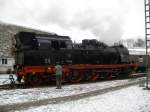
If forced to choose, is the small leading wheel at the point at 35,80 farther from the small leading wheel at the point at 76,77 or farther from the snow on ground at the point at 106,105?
the snow on ground at the point at 106,105

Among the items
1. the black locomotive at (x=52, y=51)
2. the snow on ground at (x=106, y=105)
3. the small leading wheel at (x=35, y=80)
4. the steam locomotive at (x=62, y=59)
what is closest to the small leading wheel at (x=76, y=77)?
the steam locomotive at (x=62, y=59)

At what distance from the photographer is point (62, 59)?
2364 centimetres

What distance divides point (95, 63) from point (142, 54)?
15673mm

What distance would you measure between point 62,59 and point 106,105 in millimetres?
10444

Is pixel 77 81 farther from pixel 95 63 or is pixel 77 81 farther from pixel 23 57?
pixel 23 57

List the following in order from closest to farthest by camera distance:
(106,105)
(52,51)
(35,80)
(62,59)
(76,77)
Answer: (106,105) < (35,80) < (52,51) < (62,59) < (76,77)

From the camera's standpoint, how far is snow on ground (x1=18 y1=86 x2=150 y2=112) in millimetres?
12594

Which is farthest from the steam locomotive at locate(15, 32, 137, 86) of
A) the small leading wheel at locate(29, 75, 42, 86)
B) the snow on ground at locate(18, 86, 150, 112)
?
the snow on ground at locate(18, 86, 150, 112)

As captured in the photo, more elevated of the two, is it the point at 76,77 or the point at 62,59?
the point at 62,59

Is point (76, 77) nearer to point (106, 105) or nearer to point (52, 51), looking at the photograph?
point (52, 51)

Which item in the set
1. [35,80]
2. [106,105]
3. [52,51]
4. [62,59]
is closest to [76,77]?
[62,59]

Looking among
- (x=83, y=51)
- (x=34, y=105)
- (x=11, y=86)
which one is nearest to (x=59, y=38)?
(x=83, y=51)

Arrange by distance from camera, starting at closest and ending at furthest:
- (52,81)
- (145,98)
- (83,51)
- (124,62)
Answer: (145,98) < (52,81) < (83,51) < (124,62)

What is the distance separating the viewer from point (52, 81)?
932 inches
